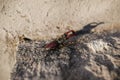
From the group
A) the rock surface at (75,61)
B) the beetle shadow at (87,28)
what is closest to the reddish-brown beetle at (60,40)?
the rock surface at (75,61)

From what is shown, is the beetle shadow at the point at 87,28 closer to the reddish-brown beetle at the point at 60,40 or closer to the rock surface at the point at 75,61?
the reddish-brown beetle at the point at 60,40

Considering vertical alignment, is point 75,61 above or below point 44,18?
below

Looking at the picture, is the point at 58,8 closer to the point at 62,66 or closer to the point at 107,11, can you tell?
the point at 107,11

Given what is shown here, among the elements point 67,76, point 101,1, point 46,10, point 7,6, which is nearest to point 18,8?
point 7,6

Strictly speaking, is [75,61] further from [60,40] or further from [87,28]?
[87,28]

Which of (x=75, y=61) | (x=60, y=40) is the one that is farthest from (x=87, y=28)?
(x=75, y=61)

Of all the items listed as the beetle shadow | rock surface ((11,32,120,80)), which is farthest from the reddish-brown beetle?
the beetle shadow

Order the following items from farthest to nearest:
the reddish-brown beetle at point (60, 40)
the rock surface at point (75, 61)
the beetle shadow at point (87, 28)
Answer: the beetle shadow at point (87, 28)
the reddish-brown beetle at point (60, 40)
the rock surface at point (75, 61)
